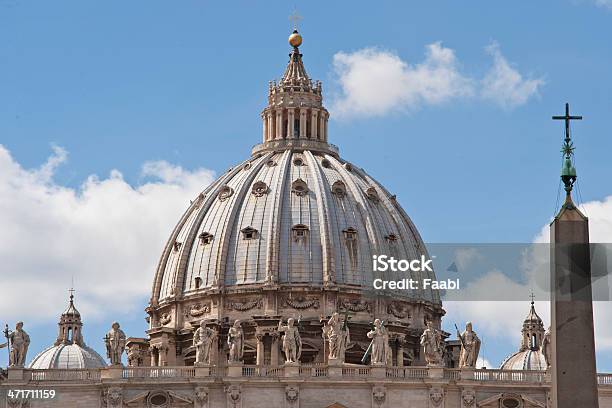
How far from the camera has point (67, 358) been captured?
118750mm

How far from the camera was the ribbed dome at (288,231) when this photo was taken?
11381cm

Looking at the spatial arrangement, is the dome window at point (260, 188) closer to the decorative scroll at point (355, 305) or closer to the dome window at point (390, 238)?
the dome window at point (390, 238)

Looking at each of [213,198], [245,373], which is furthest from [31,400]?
[213,198]

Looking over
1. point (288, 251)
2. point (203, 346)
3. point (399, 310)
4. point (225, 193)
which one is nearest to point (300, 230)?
point (288, 251)

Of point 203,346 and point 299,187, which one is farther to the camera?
point 299,187

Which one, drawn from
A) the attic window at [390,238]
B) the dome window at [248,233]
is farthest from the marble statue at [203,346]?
the attic window at [390,238]

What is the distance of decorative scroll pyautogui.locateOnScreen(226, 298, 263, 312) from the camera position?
111312mm

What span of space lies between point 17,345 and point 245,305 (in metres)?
26.8

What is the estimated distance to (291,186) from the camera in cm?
11831

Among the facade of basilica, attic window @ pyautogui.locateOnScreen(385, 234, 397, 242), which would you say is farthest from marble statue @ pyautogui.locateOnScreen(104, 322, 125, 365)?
attic window @ pyautogui.locateOnScreen(385, 234, 397, 242)

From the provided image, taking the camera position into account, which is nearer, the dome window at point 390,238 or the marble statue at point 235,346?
the marble statue at point 235,346

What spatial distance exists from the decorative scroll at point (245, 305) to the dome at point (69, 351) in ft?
36.0

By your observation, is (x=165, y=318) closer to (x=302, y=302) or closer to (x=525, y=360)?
(x=302, y=302)

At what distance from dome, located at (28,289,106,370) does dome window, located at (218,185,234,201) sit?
1473cm
